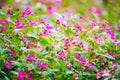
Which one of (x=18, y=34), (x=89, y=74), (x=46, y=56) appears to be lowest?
(x=89, y=74)

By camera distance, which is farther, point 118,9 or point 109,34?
point 118,9

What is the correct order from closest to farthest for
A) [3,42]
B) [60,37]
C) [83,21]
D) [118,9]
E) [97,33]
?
[3,42] → [60,37] → [97,33] → [83,21] → [118,9]

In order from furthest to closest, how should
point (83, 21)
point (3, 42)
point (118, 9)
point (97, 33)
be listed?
point (118, 9) < point (83, 21) < point (97, 33) < point (3, 42)

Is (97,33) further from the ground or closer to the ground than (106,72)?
further from the ground

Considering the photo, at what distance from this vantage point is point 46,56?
2.80 m

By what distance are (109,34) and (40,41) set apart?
2.11ft

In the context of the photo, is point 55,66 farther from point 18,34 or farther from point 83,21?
point 83,21

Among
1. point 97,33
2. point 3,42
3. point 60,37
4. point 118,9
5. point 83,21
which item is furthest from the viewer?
point 118,9

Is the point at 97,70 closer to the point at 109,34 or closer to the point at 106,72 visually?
the point at 106,72

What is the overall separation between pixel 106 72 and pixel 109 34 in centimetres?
49

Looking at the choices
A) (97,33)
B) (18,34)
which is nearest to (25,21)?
(18,34)

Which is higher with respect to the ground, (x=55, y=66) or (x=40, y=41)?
(x=40, y=41)

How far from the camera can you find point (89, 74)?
289 cm

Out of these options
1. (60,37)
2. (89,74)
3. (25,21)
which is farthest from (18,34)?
(89,74)
